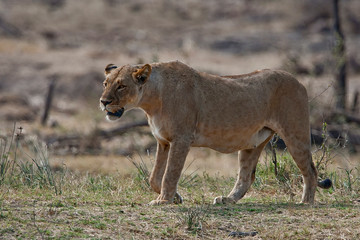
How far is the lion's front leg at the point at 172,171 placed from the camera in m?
7.43

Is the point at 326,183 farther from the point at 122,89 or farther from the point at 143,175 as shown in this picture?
the point at 122,89

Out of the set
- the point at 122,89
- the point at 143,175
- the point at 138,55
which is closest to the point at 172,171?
the point at 122,89

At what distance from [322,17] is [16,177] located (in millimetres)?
28232

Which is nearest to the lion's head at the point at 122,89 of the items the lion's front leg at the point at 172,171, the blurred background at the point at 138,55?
the lion's front leg at the point at 172,171

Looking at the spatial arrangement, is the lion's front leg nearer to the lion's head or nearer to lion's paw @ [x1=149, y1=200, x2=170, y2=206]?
lion's paw @ [x1=149, y1=200, x2=170, y2=206]

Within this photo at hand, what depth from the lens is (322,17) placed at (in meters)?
34.6

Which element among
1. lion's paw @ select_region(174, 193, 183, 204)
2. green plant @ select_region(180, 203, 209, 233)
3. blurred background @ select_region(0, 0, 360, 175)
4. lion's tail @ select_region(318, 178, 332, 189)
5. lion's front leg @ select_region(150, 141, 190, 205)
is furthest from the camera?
blurred background @ select_region(0, 0, 360, 175)

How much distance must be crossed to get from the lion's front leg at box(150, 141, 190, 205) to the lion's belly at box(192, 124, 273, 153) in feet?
0.98

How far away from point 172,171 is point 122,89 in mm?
1025

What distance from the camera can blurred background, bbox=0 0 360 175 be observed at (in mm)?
15383

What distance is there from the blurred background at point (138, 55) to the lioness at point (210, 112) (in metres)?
4.64

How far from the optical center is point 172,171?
293 inches

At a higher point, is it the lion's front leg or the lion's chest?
the lion's chest

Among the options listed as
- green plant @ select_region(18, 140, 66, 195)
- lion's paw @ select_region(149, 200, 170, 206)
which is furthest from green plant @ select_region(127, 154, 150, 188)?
lion's paw @ select_region(149, 200, 170, 206)
